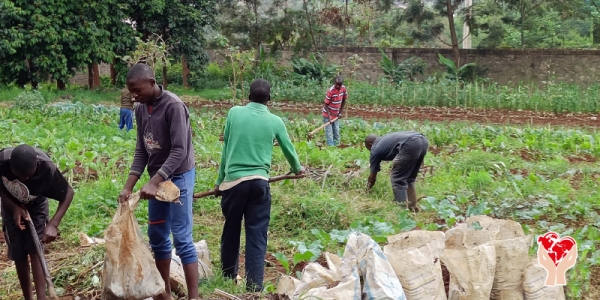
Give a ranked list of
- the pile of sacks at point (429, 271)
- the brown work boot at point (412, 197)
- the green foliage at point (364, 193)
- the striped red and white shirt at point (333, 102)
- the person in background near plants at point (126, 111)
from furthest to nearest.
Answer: the person in background near plants at point (126, 111), the striped red and white shirt at point (333, 102), the brown work boot at point (412, 197), the green foliage at point (364, 193), the pile of sacks at point (429, 271)

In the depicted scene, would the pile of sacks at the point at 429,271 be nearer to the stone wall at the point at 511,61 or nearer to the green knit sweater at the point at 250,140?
the green knit sweater at the point at 250,140

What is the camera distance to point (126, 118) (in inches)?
522

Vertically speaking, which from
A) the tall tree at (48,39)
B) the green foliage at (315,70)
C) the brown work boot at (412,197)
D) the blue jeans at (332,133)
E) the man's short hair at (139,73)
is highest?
the tall tree at (48,39)

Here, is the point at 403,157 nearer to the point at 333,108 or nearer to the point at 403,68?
the point at 333,108

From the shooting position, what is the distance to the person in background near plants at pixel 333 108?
12.3 m

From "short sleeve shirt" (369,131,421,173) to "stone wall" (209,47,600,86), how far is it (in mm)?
17791

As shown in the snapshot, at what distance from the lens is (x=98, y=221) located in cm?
676

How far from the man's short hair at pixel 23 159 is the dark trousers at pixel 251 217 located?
50.2 inches

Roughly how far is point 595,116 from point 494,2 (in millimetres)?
8727

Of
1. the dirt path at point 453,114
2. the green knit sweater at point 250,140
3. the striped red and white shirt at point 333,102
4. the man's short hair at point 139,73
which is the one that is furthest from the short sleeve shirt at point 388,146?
the dirt path at point 453,114

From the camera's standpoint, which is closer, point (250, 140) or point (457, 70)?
point (250, 140)

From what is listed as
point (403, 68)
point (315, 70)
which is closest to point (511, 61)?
point (403, 68)

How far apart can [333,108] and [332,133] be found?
533mm

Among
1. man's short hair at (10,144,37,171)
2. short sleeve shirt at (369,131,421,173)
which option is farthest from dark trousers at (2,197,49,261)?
short sleeve shirt at (369,131,421,173)
